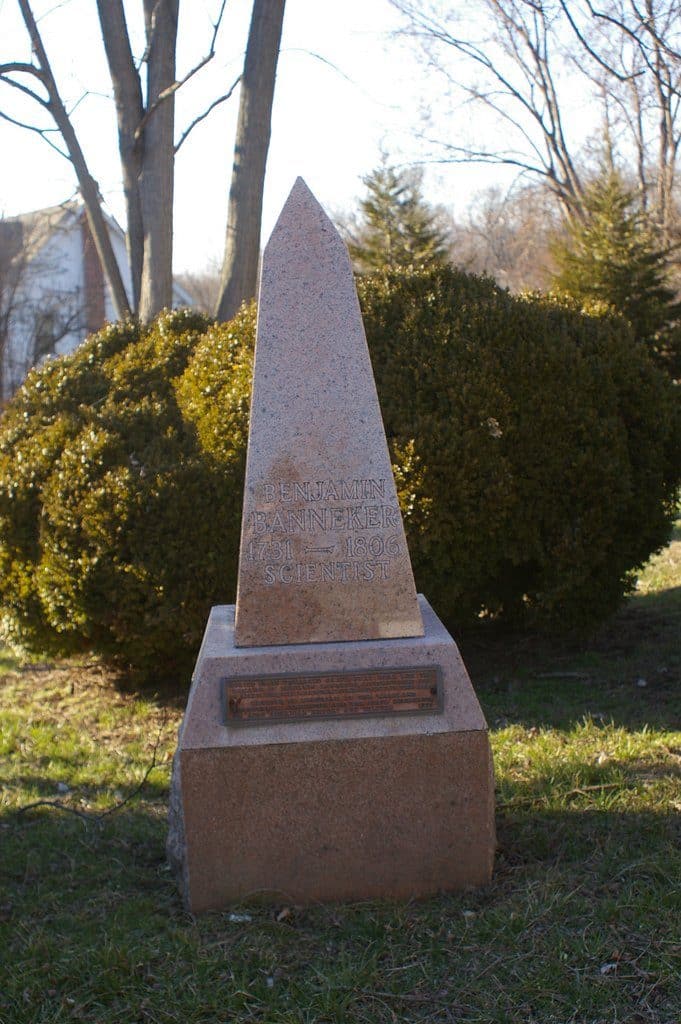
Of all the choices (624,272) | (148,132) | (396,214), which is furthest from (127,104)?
(396,214)

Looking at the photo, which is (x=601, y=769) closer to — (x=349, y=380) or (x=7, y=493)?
(x=349, y=380)

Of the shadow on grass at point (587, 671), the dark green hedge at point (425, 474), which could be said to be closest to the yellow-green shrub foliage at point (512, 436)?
the dark green hedge at point (425, 474)

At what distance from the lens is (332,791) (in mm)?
3312

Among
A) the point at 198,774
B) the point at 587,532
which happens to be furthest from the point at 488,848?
the point at 587,532

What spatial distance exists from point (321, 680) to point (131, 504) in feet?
8.84

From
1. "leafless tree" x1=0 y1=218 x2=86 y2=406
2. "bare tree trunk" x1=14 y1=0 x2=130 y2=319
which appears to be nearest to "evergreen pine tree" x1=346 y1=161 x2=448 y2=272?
"leafless tree" x1=0 y1=218 x2=86 y2=406

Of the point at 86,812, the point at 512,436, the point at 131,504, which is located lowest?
the point at 86,812

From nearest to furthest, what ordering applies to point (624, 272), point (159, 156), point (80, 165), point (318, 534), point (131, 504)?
point (318, 534) < point (131, 504) < point (159, 156) < point (80, 165) < point (624, 272)

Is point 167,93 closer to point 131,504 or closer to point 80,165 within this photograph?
point 80,165

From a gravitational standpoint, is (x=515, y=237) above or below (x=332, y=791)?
above

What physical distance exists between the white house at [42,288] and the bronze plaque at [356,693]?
2014 centimetres

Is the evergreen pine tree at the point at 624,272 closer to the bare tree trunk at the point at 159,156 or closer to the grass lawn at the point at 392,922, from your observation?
the bare tree trunk at the point at 159,156

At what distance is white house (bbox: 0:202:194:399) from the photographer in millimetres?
25406

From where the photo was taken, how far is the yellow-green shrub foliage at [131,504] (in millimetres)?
5719
